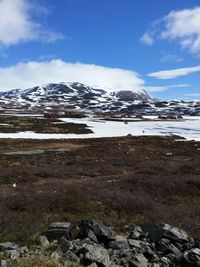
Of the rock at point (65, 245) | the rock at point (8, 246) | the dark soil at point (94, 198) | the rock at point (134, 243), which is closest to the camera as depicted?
the rock at point (8, 246)

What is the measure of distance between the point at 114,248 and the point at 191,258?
7.73ft

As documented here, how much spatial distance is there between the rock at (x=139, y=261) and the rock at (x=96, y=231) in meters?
1.63

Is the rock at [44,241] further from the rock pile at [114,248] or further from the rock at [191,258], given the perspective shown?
the rock at [191,258]

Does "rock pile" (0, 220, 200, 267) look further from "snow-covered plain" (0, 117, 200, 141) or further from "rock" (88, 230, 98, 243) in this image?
"snow-covered plain" (0, 117, 200, 141)

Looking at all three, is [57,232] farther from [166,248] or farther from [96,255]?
[166,248]

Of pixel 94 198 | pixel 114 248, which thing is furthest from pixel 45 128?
pixel 114 248

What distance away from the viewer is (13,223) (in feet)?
46.1

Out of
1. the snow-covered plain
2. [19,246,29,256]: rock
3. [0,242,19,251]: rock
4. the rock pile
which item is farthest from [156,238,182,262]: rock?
the snow-covered plain

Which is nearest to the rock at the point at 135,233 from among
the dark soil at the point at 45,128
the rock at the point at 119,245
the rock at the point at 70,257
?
the rock at the point at 119,245

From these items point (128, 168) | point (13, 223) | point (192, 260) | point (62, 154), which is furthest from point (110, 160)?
point (192, 260)

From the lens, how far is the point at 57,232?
13.5m

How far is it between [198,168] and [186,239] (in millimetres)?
21419

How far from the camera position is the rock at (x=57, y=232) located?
13.2m

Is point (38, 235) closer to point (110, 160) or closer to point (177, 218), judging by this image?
point (177, 218)
